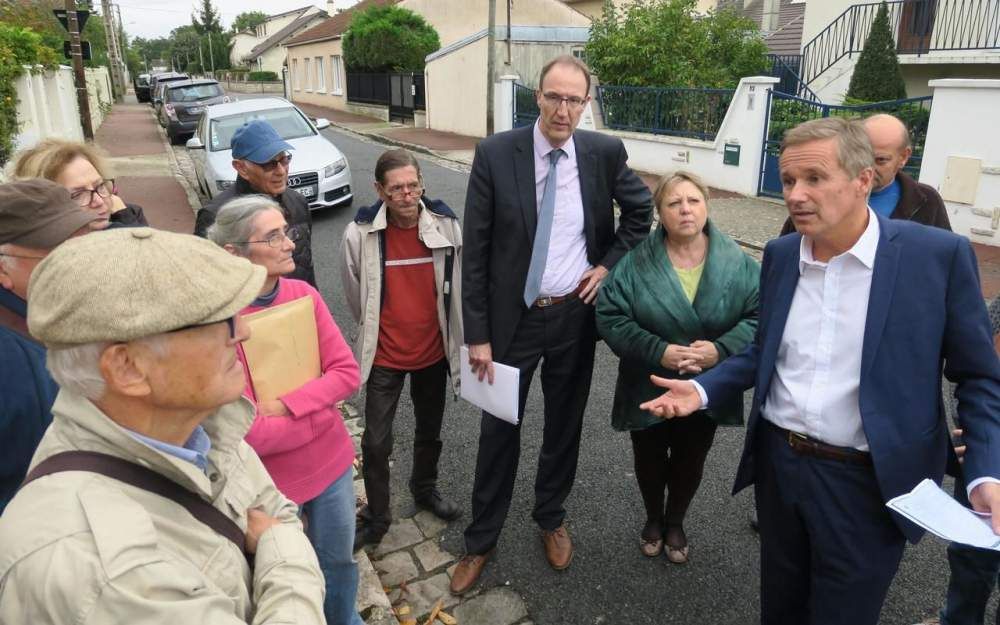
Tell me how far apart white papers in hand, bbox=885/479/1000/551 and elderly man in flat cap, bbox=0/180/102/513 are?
7.39 feet

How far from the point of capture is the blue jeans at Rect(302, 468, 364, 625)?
2434 millimetres

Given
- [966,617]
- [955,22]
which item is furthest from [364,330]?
[955,22]

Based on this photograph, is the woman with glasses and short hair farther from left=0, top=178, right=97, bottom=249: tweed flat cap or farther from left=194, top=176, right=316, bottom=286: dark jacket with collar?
left=0, top=178, right=97, bottom=249: tweed flat cap

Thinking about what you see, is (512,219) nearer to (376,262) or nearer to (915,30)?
(376,262)

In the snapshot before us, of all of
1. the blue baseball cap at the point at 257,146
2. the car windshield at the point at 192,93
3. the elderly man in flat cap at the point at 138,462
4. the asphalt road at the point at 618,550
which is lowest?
the asphalt road at the point at 618,550

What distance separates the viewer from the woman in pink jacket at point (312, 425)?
7.53ft

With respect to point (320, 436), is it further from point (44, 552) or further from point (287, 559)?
point (44, 552)

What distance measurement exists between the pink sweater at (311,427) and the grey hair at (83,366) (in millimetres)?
980

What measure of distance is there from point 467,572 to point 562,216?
1629mm

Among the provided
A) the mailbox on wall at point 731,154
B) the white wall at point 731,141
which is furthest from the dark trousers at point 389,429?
the mailbox on wall at point 731,154

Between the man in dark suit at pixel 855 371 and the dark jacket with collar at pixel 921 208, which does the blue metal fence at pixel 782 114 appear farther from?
the man in dark suit at pixel 855 371

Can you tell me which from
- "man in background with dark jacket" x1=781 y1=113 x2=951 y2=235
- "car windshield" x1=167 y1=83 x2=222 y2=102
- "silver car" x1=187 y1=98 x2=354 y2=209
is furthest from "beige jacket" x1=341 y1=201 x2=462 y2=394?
"car windshield" x1=167 y1=83 x2=222 y2=102

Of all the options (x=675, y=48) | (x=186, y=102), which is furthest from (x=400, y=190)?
(x=186, y=102)

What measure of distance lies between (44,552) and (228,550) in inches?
13.3
